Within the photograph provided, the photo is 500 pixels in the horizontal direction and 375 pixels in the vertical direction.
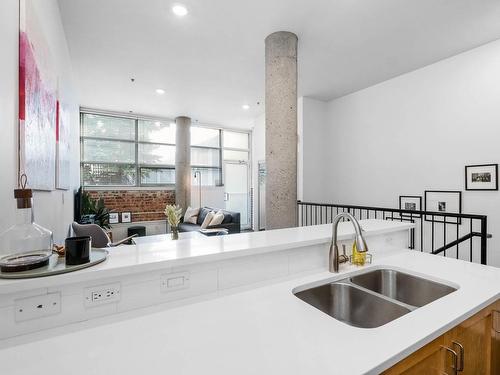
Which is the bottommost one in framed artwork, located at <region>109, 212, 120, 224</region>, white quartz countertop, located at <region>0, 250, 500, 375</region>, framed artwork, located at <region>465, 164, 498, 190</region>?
framed artwork, located at <region>109, 212, 120, 224</region>

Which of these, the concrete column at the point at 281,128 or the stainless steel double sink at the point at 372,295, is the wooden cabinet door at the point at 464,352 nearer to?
the stainless steel double sink at the point at 372,295

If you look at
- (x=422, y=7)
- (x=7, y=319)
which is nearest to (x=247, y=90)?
(x=422, y=7)

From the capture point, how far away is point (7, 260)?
0.79m

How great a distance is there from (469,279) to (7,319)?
189cm

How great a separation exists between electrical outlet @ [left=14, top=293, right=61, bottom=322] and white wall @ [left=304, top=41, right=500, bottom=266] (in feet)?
14.1

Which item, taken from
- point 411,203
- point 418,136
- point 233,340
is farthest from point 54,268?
point 418,136

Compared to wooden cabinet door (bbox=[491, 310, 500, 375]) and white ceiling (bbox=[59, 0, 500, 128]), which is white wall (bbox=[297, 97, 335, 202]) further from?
Result: wooden cabinet door (bbox=[491, 310, 500, 375])

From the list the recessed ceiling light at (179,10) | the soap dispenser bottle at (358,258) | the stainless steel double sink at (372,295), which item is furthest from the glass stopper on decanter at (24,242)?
the recessed ceiling light at (179,10)

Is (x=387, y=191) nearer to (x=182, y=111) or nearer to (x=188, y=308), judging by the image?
(x=188, y=308)

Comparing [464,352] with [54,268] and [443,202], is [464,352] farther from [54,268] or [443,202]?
[443,202]

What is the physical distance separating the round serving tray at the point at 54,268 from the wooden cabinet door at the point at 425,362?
Answer: 98cm

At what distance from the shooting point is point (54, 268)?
816mm

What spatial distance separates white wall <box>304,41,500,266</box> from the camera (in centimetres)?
322

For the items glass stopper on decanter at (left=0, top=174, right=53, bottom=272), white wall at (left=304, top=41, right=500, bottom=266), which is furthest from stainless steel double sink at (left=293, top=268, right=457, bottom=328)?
white wall at (left=304, top=41, right=500, bottom=266)
